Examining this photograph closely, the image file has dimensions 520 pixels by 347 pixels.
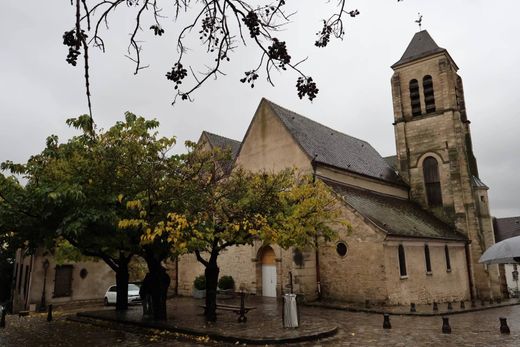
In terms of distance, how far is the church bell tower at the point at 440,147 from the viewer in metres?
27.4

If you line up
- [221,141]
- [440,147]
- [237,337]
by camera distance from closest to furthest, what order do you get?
1. [237,337]
2. [440,147]
3. [221,141]

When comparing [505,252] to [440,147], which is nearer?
[505,252]

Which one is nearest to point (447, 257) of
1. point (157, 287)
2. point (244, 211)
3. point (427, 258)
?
point (427, 258)

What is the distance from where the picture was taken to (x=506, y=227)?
42.4 metres

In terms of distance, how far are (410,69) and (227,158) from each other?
22379 millimetres

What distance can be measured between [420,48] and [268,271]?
21.3 meters

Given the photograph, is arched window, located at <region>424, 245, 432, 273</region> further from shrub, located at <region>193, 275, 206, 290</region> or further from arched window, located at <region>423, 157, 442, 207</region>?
shrub, located at <region>193, 275, 206, 290</region>

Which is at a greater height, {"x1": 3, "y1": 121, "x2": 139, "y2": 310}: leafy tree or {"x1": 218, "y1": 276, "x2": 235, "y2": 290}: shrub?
{"x1": 3, "y1": 121, "x2": 139, "y2": 310}: leafy tree

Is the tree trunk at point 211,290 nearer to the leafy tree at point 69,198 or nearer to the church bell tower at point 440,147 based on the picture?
the leafy tree at point 69,198

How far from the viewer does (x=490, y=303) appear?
23812 mm

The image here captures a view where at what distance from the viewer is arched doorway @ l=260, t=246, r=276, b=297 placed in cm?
2372

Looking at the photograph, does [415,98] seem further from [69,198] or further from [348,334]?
[69,198]

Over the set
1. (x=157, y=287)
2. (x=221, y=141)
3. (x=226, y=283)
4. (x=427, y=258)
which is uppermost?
(x=221, y=141)

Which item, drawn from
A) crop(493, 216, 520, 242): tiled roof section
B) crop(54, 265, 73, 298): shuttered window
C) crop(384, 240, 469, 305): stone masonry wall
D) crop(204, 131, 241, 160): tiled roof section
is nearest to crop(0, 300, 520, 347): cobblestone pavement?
crop(384, 240, 469, 305): stone masonry wall
